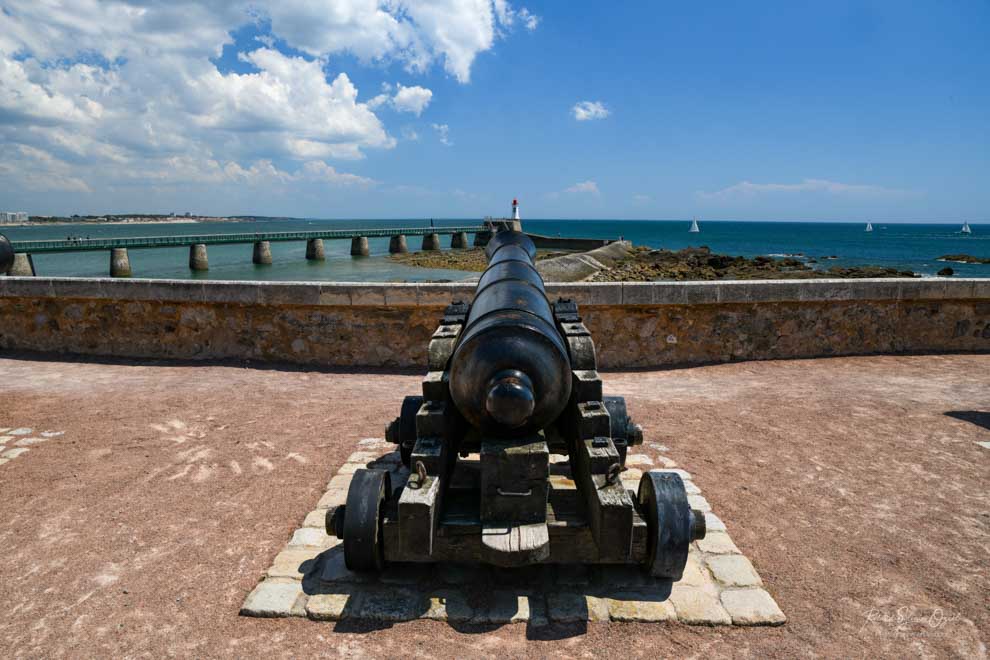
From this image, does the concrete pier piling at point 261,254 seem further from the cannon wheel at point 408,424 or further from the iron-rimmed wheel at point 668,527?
the iron-rimmed wheel at point 668,527

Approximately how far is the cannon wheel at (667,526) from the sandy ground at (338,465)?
29 centimetres

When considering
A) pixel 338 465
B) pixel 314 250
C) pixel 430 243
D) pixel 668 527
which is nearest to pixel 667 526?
pixel 668 527

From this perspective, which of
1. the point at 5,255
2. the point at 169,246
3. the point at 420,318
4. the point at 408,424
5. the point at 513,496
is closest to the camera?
the point at 513,496

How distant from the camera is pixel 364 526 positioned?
2809 millimetres

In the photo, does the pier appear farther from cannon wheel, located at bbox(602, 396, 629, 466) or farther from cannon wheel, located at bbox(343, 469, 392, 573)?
cannon wheel, located at bbox(602, 396, 629, 466)

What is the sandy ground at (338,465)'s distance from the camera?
2.51 m

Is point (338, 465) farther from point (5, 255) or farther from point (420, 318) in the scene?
point (5, 255)

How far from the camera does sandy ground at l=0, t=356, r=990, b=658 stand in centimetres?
251

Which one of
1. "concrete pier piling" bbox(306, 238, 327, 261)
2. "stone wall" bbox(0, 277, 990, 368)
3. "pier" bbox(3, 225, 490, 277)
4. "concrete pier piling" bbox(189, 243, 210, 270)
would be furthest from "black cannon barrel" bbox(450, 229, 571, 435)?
"concrete pier piling" bbox(306, 238, 327, 261)

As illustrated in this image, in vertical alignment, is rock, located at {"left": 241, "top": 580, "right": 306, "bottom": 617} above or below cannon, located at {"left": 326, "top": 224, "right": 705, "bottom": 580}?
below

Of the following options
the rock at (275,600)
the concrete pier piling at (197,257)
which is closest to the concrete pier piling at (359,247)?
the concrete pier piling at (197,257)

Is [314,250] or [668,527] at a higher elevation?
[314,250]

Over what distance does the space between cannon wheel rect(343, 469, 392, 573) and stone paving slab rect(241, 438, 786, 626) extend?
13 centimetres

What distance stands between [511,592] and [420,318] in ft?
14.4
